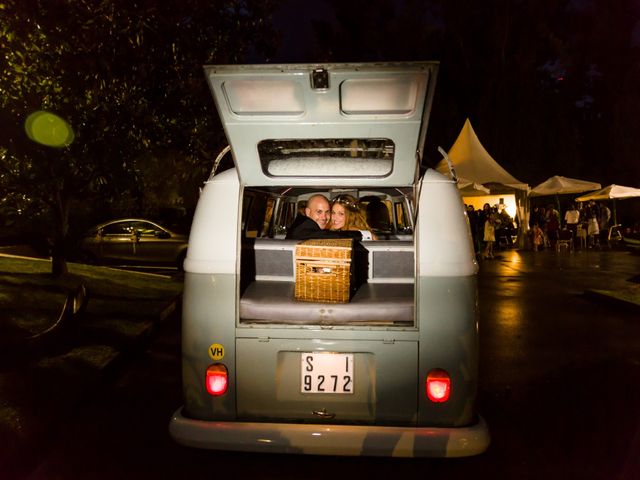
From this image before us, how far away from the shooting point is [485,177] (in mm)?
24984

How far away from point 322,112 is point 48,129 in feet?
20.2

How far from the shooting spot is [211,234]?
3.92m

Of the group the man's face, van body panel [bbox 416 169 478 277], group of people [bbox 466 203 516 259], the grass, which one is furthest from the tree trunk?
group of people [bbox 466 203 516 259]

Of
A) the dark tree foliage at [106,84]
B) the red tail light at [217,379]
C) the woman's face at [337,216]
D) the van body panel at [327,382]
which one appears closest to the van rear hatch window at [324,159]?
the van body panel at [327,382]

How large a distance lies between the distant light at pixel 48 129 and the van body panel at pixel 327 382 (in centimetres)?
566

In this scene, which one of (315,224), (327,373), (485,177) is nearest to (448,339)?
(327,373)

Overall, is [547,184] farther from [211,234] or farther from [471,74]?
[211,234]

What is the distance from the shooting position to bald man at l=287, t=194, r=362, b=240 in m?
5.07

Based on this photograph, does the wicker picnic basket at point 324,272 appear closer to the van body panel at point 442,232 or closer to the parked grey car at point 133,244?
the van body panel at point 442,232

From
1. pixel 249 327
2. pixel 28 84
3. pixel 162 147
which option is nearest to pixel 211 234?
pixel 249 327

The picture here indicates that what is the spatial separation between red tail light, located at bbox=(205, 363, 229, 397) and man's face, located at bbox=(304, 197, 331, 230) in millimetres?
1955

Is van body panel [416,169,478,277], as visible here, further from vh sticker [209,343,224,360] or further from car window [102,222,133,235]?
car window [102,222,133,235]

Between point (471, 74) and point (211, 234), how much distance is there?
38.9 metres

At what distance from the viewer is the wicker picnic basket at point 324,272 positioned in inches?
157
